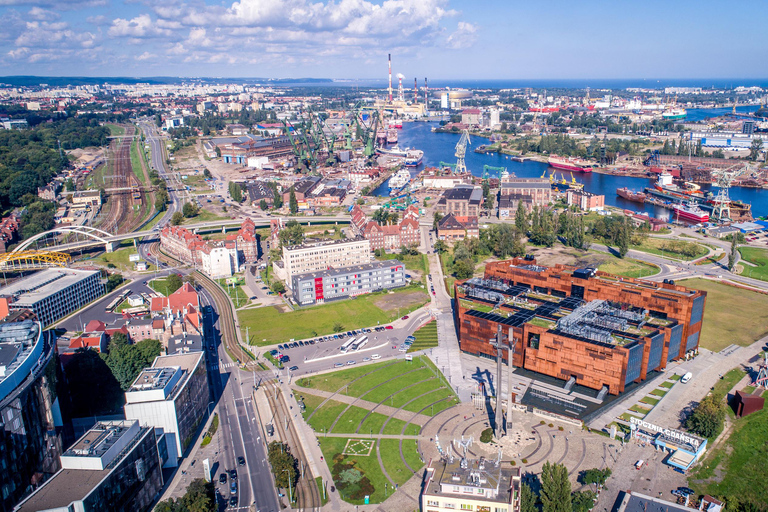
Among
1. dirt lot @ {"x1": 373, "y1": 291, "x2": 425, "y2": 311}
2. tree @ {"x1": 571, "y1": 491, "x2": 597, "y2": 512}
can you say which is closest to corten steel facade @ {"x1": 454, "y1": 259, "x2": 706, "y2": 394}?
dirt lot @ {"x1": 373, "y1": 291, "x2": 425, "y2": 311}

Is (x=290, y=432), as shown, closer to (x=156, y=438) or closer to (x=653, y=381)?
(x=156, y=438)

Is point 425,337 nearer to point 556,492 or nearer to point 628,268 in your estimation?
point 556,492

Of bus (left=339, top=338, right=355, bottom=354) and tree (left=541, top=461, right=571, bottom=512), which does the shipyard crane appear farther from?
tree (left=541, top=461, right=571, bottom=512)

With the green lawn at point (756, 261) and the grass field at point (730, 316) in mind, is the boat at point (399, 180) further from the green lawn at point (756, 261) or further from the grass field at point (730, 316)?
the grass field at point (730, 316)

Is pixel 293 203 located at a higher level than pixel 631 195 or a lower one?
higher

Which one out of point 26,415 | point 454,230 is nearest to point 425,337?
point 26,415

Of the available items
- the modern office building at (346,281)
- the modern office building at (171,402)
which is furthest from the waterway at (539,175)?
the modern office building at (171,402)

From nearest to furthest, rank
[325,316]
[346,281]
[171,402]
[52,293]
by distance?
[171,402] → [52,293] → [325,316] → [346,281]

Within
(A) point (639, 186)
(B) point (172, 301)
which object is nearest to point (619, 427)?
(B) point (172, 301)
